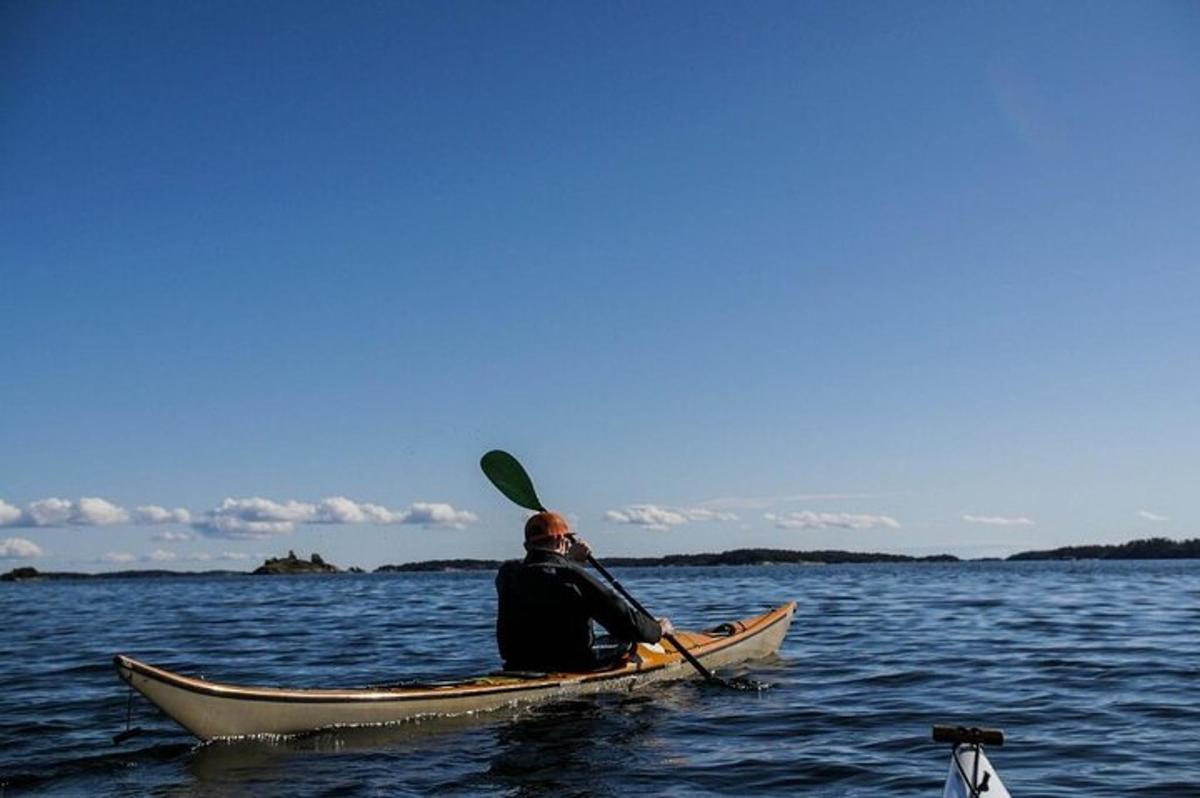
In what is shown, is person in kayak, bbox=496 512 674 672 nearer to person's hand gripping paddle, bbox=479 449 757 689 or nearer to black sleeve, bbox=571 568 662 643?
black sleeve, bbox=571 568 662 643

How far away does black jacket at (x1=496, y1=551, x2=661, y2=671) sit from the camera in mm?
9703

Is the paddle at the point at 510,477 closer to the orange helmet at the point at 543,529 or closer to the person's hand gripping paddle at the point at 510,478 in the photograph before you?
the person's hand gripping paddle at the point at 510,478

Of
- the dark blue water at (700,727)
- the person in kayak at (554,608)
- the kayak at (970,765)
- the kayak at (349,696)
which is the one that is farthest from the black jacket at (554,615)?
the kayak at (970,765)

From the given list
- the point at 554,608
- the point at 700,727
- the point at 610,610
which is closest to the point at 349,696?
the point at 554,608

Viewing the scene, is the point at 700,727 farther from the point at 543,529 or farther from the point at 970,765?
the point at 970,765

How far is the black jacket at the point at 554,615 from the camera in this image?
382 inches

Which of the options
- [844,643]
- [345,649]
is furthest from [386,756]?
[844,643]

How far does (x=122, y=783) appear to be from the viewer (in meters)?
7.31

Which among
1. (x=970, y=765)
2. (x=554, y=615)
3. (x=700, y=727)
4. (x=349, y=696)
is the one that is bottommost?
(x=700, y=727)

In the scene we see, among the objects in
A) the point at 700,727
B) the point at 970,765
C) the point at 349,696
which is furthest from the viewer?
the point at 700,727

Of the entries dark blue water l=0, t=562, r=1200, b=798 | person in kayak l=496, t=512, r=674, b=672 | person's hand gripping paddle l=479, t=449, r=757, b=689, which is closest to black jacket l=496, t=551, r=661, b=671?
person in kayak l=496, t=512, r=674, b=672

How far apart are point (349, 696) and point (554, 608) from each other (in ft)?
6.91

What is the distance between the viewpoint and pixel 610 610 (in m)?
9.80

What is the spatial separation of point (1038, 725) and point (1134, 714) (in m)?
1.16
